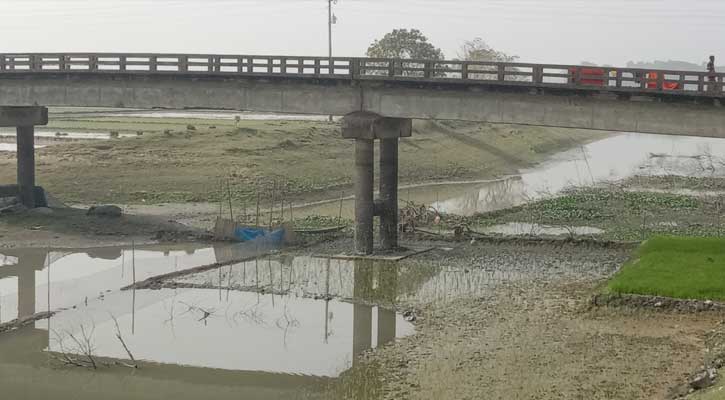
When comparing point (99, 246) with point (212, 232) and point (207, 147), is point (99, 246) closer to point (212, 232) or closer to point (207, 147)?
point (212, 232)

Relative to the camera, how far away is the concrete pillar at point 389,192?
37594 millimetres

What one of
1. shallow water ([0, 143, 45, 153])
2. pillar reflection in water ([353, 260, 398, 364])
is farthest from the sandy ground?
shallow water ([0, 143, 45, 153])

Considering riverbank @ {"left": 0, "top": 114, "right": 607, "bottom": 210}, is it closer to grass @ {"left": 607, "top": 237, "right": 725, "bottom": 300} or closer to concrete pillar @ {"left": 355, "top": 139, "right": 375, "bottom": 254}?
concrete pillar @ {"left": 355, "top": 139, "right": 375, "bottom": 254}

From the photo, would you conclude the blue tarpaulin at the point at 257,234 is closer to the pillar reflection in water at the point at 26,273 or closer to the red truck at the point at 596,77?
the pillar reflection in water at the point at 26,273

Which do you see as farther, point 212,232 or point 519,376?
point 212,232

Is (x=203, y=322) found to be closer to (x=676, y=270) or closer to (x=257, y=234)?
(x=257, y=234)

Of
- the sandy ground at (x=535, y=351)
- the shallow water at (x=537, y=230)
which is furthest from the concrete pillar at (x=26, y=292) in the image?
the shallow water at (x=537, y=230)

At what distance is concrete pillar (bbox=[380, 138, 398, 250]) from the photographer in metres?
37.6

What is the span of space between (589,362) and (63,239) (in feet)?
83.4

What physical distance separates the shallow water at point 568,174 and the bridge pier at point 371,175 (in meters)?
8.95

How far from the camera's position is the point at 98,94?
42812 mm

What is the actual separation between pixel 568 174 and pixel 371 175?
130 feet

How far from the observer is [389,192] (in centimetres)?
3809

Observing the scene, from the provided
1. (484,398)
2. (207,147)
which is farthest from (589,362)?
(207,147)
